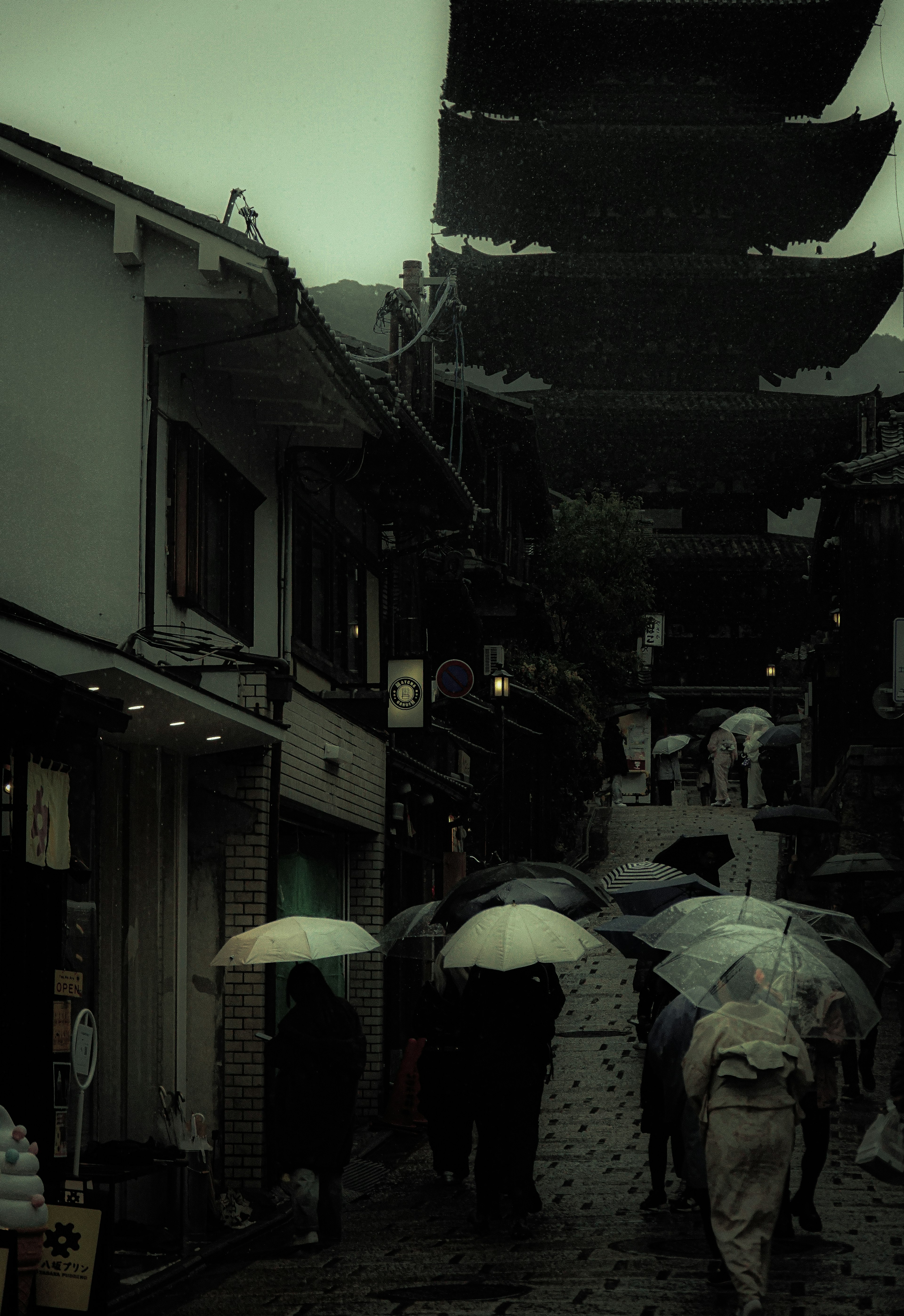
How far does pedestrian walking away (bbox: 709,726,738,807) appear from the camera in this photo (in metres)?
41.8

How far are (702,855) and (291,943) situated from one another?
7.30m

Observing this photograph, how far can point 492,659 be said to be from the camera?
30.0 meters

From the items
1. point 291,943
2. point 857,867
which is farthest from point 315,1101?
point 857,867

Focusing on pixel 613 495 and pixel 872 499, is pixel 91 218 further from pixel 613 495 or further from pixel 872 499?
pixel 613 495

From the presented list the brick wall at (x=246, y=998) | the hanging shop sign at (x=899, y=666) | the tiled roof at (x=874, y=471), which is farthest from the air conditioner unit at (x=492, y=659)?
the brick wall at (x=246, y=998)

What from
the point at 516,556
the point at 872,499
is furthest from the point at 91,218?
the point at 516,556

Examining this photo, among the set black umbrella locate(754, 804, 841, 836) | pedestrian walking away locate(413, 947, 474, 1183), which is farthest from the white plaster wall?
black umbrella locate(754, 804, 841, 836)

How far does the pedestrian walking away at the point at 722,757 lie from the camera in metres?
41.8

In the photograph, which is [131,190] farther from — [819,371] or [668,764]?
[819,371]

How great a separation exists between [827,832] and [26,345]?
69.1ft

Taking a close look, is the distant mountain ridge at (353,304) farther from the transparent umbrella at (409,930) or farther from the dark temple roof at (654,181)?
the transparent umbrella at (409,930)

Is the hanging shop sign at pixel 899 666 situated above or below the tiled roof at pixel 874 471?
below

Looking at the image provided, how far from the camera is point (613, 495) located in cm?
4047

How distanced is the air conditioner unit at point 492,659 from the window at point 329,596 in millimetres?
10190
